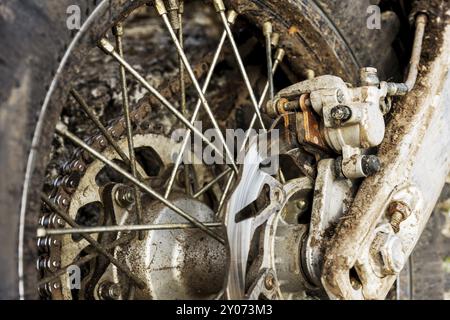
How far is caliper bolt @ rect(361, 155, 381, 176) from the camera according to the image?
1.33 meters

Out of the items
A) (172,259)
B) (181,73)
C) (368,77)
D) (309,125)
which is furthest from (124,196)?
(368,77)

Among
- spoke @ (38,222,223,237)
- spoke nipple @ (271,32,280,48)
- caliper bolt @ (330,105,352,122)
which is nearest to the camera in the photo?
spoke @ (38,222,223,237)

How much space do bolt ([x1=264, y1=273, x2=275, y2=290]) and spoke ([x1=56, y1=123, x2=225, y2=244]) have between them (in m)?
0.12

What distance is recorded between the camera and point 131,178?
1.26m

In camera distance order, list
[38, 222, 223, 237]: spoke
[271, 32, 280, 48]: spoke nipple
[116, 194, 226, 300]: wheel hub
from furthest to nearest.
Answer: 1. [271, 32, 280, 48]: spoke nipple
2. [116, 194, 226, 300]: wheel hub
3. [38, 222, 223, 237]: spoke

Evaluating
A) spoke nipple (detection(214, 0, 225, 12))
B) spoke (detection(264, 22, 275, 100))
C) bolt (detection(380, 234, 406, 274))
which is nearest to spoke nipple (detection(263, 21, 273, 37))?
spoke (detection(264, 22, 275, 100))

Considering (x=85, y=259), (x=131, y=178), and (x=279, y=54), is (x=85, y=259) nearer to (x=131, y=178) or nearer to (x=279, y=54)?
(x=131, y=178)

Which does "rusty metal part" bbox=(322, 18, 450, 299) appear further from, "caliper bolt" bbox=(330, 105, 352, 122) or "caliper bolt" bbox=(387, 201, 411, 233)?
"caliper bolt" bbox=(330, 105, 352, 122)

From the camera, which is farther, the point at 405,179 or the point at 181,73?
the point at 181,73

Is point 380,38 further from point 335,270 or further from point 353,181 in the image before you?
point 335,270

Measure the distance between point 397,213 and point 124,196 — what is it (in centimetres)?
49

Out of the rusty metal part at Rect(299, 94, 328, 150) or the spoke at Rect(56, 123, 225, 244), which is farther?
the rusty metal part at Rect(299, 94, 328, 150)
